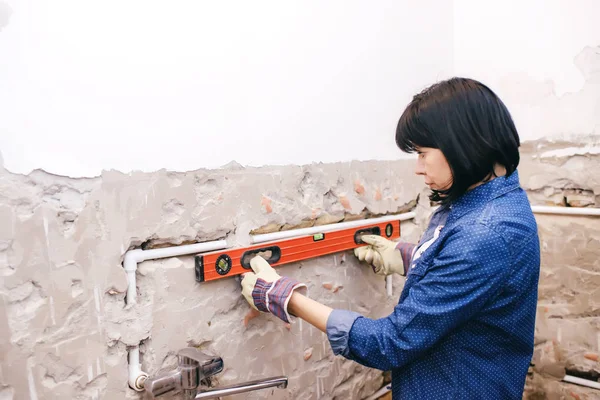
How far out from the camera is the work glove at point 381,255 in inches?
56.4

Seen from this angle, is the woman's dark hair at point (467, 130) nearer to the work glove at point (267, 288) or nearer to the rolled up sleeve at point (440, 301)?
the rolled up sleeve at point (440, 301)

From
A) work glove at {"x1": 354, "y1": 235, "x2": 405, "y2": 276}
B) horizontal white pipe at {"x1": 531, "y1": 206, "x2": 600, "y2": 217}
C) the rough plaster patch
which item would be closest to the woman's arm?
work glove at {"x1": 354, "y1": 235, "x2": 405, "y2": 276}

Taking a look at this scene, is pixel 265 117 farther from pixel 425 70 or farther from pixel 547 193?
pixel 547 193

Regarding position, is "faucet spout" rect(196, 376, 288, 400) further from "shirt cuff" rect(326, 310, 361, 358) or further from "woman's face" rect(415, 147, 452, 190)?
"woman's face" rect(415, 147, 452, 190)

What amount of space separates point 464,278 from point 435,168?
0.24 m

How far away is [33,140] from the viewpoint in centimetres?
84

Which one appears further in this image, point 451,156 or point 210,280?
point 210,280

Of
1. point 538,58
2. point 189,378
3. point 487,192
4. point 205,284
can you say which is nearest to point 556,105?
point 538,58

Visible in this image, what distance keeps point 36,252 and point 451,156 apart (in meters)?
0.84

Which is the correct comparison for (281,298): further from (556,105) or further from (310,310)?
(556,105)

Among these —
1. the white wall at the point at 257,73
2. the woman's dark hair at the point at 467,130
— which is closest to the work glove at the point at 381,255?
the white wall at the point at 257,73

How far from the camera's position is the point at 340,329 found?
914 millimetres

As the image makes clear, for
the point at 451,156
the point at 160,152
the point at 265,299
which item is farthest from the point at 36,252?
the point at 451,156

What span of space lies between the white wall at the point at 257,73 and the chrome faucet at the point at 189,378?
449 millimetres
